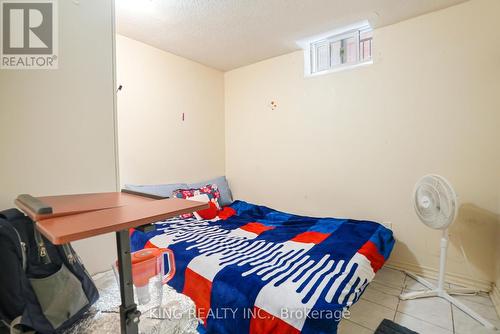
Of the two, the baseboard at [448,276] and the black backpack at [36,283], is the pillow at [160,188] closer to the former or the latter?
the black backpack at [36,283]

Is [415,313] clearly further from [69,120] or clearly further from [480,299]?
[69,120]

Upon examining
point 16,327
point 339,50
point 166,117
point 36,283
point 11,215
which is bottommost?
point 16,327

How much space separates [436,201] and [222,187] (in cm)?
229

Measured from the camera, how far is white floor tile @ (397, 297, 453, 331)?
1608 millimetres

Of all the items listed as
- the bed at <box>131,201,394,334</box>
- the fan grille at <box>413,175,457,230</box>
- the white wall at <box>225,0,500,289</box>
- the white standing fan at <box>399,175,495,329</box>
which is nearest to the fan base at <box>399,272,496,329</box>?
the white standing fan at <box>399,175,495,329</box>

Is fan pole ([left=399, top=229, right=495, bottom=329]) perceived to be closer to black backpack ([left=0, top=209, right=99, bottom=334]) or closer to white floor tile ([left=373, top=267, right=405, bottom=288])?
white floor tile ([left=373, top=267, right=405, bottom=288])

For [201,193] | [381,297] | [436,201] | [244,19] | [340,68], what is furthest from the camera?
[201,193]

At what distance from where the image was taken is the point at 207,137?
3375 mm

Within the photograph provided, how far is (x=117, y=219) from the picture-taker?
2.58 feet

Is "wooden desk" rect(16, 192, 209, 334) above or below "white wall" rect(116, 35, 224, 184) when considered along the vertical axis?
below

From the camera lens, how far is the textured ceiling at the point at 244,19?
2.00m

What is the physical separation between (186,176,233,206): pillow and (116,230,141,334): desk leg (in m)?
2.14

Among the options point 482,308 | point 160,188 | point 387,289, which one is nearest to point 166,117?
point 160,188

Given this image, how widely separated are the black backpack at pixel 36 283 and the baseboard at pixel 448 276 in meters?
2.46
